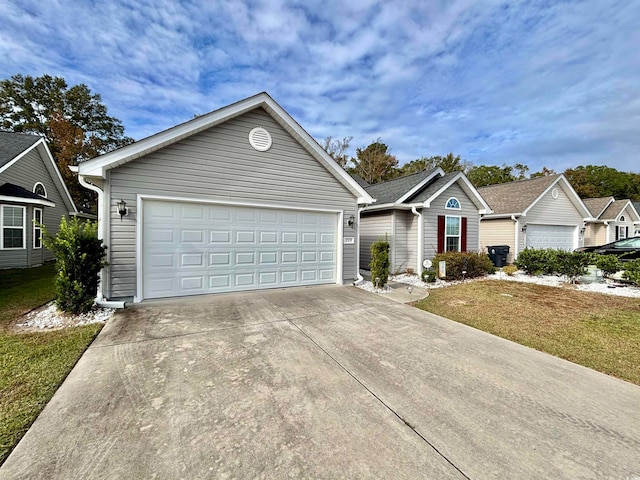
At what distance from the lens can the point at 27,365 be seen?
11.2 feet

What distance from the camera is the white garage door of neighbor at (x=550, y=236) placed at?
49.3 ft

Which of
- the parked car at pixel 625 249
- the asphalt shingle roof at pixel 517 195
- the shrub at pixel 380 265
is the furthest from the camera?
the asphalt shingle roof at pixel 517 195

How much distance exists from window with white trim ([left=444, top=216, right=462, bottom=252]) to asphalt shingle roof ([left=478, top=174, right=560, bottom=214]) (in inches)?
188

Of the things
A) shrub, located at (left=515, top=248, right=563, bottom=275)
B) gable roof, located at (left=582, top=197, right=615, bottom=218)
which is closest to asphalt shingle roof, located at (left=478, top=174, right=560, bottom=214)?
shrub, located at (left=515, top=248, right=563, bottom=275)

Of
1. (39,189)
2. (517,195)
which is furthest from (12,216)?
(517,195)

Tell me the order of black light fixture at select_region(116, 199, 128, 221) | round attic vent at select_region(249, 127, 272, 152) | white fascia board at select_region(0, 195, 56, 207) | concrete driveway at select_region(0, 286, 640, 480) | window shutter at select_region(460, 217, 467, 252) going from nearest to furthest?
concrete driveway at select_region(0, 286, 640, 480)
black light fixture at select_region(116, 199, 128, 221)
round attic vent at select_region(249, 127, 272, 152)
white fascia board at select_region(0, 195, 56, 207)
window shutter at select_region(460, 217, 467, 252)

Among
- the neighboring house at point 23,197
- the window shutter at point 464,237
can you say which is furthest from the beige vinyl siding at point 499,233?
the neighboring house at point 23,197

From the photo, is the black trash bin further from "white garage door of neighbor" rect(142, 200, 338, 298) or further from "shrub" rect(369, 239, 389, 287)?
"white garage door of neighbor" rect(142, 200, 338, 298)

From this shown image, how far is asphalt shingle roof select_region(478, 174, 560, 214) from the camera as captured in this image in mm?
14531

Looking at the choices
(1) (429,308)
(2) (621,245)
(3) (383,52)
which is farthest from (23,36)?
(2) (621,245)

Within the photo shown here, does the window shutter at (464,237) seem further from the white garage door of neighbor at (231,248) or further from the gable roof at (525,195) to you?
the white garage door of neighbor at (231,248)

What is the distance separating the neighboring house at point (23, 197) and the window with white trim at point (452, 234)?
52.3 feet

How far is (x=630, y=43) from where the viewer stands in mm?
8961

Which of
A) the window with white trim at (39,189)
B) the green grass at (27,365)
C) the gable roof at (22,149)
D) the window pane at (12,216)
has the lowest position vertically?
the green grass at (27,365)
